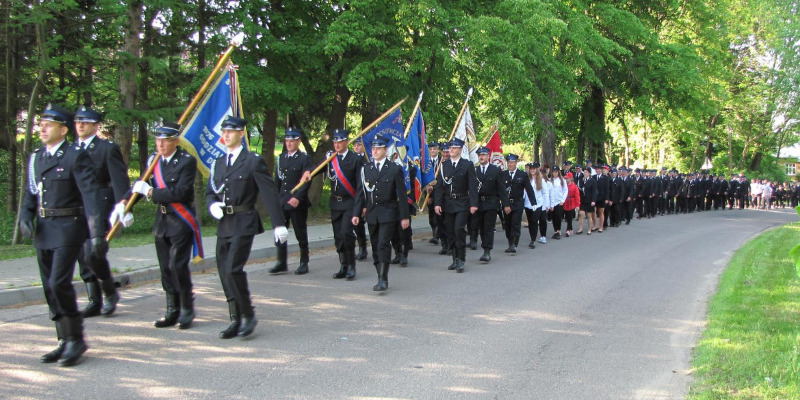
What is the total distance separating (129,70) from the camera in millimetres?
12859

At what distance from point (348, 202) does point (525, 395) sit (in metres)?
5.26

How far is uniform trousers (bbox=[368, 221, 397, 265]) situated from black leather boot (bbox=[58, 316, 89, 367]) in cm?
394

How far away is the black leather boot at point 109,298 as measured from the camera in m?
6.79

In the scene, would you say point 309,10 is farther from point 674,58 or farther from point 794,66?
point 794,66

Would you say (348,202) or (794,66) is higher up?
(794,66)

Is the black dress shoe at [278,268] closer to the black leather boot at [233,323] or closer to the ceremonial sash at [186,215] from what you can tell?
the ceremonial sash at [186,215]

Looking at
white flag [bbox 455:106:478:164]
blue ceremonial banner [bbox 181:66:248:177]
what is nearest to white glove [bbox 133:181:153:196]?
blue ceremonial banner [bbox 181:66:248:177]

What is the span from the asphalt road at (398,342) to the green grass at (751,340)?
205 mm

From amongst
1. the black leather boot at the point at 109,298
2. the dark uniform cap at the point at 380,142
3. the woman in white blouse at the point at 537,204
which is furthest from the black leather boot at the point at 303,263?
the woman in white blouse at the point at 537,204

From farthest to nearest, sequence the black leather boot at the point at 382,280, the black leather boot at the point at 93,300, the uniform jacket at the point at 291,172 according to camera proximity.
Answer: the uniform jacket at the point at 291,172 < the black leather boot at the point at 382,280 < the black leather boot at the point at 93,300

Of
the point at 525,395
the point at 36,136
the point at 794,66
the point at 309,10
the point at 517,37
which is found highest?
the point at 794,66

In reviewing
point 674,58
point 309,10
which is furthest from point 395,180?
point 674,58

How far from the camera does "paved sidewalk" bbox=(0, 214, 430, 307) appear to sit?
24.8 feet

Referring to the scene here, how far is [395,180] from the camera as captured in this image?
8.66m
